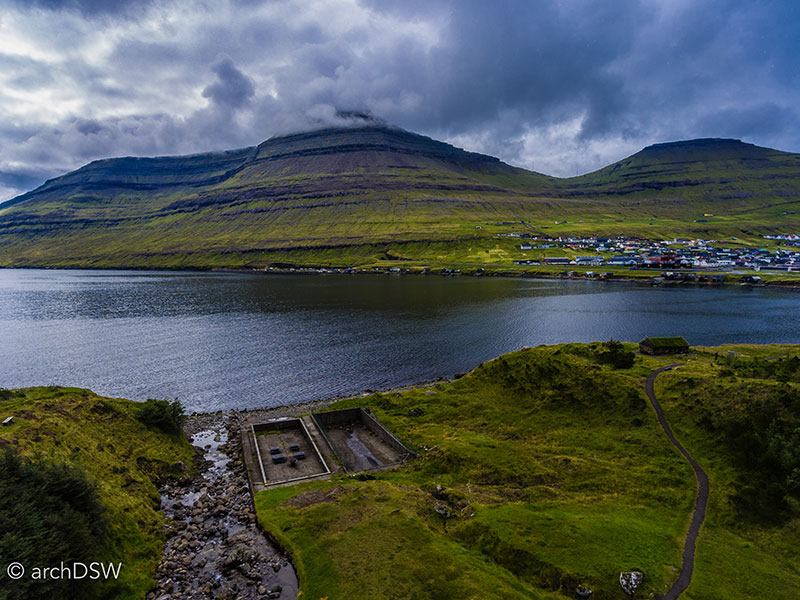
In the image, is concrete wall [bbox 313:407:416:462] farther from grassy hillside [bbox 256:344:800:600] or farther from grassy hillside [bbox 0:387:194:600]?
grassy hillside [bbox 0:387:194:600]

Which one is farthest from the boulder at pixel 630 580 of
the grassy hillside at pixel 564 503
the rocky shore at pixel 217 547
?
the rocky shore at pixel 217 547

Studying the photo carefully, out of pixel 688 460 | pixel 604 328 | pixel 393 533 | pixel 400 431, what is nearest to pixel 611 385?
pixel 688 460

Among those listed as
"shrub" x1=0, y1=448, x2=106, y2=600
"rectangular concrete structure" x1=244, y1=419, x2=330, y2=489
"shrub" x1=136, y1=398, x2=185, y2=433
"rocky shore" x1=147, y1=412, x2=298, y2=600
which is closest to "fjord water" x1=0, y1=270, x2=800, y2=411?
"rectangular concrete structure" x1=244, y1=419, x2=330, y2=489

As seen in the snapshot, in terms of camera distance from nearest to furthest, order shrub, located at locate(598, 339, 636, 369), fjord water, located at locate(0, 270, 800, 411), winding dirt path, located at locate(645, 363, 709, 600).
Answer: winding dirt path, located at locate(645, 363, 709, 600) < shrub, located at locate(598, 339, 636, 369) < fjord water, located at locate(0, 270, 800, 411)

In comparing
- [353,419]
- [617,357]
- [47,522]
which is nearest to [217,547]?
[47,522]

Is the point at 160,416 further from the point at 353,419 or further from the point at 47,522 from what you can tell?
the point at 47,522

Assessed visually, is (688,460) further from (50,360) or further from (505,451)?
(50,360)
